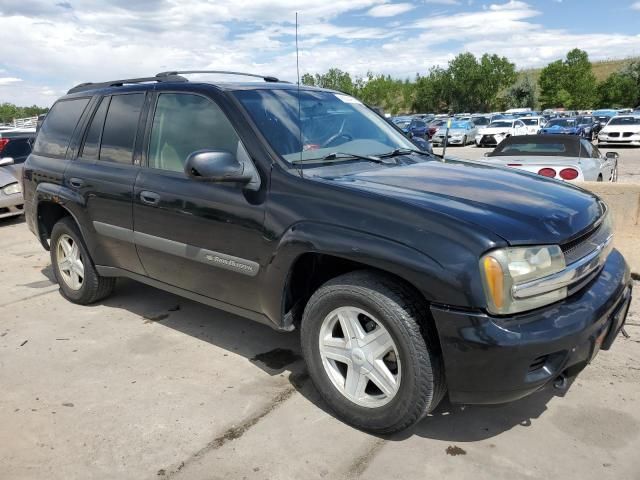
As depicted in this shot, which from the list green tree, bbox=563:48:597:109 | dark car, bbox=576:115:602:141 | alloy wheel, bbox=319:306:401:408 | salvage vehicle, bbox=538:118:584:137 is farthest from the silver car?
green tree, bbox=563:48:597:109

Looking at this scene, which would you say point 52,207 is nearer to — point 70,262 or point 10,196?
point 70,262

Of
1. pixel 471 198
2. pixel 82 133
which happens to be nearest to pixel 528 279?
pixel 471 198

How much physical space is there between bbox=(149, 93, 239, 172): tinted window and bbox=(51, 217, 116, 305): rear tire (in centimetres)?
137

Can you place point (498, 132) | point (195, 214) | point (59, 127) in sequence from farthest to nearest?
1. point (498, 132)
2. point (59, 127)
3. point (195, 214)

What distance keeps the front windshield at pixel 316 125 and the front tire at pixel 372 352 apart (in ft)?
3.12

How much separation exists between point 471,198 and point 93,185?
115 inches

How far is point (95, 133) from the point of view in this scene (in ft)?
15.1

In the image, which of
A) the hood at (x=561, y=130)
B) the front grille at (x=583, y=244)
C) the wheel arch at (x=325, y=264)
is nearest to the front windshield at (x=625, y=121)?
the hood at (x=561, y=130)

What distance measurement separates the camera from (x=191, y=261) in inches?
150

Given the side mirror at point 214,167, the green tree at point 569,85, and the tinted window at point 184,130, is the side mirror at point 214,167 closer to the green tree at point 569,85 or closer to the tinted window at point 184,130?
the tinted window at point 184,130

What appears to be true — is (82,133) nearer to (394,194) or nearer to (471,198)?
(394,194)

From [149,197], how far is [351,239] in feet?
5.66

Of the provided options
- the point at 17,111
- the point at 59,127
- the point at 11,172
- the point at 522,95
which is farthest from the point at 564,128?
the point at 522,95

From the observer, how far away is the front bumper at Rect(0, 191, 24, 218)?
30.5 ft
